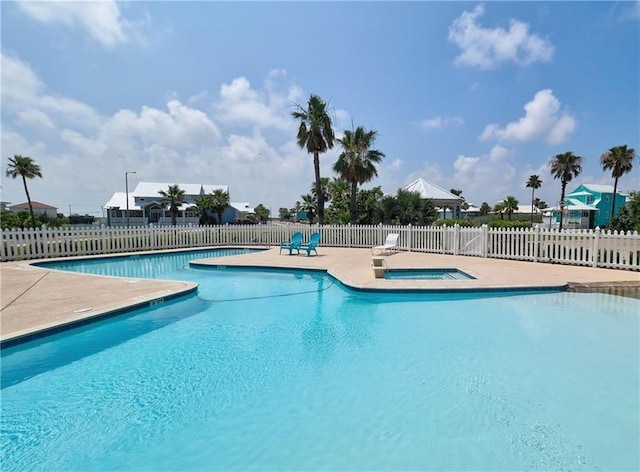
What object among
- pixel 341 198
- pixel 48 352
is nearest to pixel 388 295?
pixel 48 352

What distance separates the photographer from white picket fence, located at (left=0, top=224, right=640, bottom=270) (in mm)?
9664

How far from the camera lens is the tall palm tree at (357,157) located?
17.4m

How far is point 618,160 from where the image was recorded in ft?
99.2

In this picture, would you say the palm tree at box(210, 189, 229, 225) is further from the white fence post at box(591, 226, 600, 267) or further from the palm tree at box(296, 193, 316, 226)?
the white fence post at box(591, 226, 600, 267)

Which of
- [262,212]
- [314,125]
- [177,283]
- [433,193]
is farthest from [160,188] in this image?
[177,283]

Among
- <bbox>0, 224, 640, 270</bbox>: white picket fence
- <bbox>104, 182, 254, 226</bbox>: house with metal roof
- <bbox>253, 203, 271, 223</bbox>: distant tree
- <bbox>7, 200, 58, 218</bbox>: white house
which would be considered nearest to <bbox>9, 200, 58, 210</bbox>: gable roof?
<bbox>7, 200, 58, 218</bbox>: white house

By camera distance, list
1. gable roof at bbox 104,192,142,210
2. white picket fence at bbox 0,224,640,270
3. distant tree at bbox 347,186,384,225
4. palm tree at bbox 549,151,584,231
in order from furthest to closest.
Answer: gable roof at bbox 104,192,142,210
palm tree at bbox 549,151,584,231
distant tree at bbox 347,186,384,225
white picket fence at bbox 0,224,640,270

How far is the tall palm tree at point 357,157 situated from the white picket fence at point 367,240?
12.0ft

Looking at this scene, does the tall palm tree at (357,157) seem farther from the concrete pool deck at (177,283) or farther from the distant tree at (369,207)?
the concrete pool deck at (177,283)

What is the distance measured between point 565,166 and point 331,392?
38760mm

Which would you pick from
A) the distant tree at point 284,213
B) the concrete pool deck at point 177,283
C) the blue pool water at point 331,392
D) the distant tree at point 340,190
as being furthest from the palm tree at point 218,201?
the blue pool water at point 331,392

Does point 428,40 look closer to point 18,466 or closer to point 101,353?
point 101,353

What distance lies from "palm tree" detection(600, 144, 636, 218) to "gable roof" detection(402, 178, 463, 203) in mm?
20990

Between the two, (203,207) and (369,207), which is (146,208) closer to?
(203,207)
